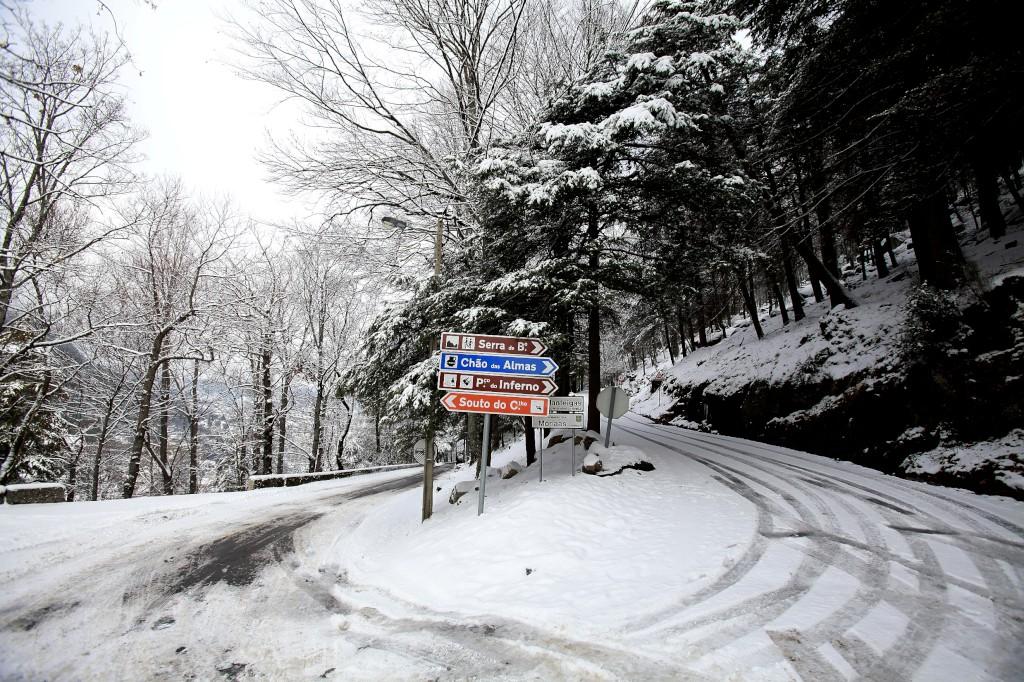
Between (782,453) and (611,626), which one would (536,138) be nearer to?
(611,626)

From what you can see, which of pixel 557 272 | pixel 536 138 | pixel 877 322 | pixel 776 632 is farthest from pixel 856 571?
pixel 877 322

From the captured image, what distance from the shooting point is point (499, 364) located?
6562 mm

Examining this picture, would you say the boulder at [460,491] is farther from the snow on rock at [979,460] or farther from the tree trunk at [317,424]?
the tree trunk at [317,424]

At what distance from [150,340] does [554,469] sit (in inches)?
635

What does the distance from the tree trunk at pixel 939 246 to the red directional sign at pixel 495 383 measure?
35.7ft

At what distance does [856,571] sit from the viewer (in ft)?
13.8

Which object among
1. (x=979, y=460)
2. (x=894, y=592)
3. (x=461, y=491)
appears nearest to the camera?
(x=894, y=592)

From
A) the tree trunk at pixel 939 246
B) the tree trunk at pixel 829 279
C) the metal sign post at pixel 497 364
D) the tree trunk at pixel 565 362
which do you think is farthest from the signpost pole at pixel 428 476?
the tree trunk at pixel 829 279

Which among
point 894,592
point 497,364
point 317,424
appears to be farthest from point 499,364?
point 317,424

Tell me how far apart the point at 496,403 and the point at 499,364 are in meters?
0.67

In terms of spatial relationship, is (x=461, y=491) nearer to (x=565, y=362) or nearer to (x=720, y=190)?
(x=565, y=362)

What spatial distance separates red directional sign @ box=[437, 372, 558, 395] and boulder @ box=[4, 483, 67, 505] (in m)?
10.9

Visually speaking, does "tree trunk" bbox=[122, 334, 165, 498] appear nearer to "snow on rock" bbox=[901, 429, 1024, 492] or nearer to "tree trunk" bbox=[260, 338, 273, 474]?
"tree trunk" bbox=[260, 338, 273, 474]

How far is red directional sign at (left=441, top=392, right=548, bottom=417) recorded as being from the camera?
6398 mm
